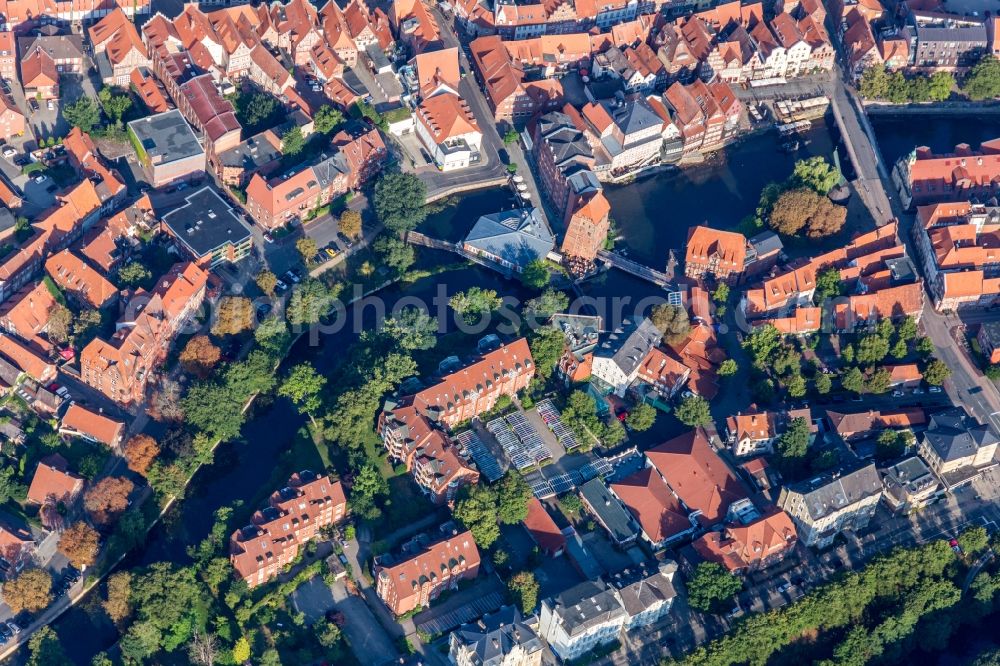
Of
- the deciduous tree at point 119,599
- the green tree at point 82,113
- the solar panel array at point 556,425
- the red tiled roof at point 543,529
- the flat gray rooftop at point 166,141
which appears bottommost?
the red tiled roof at point 543,529

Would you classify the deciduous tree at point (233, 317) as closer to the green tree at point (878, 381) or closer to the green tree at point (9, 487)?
the green tree at point (9, 487)

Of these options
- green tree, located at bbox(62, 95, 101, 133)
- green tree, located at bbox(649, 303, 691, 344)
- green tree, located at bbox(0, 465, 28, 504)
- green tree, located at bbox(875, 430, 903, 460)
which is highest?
green tree, located at bbox(62, 95, 101, 133)

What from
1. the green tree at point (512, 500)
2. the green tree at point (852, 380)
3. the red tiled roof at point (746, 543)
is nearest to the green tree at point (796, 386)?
the green tree at point (852, 380)

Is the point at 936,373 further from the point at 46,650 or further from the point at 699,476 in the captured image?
the point at 46,650

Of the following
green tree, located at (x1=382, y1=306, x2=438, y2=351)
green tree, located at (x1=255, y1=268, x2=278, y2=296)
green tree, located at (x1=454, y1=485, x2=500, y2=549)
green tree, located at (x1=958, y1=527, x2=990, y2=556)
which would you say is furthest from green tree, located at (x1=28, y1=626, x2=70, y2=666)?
green tree, located at (x1=958, y1=527, x2=990, y2=556)

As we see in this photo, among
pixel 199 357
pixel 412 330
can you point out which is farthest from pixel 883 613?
pixel 199 357

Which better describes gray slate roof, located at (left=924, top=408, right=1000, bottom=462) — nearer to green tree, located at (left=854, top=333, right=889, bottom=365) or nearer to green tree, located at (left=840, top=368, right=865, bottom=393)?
green tree, located at (left=840, top=368, right=865, bottom=393)

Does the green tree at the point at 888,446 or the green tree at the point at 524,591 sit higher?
the green tree at the point at 524,591
